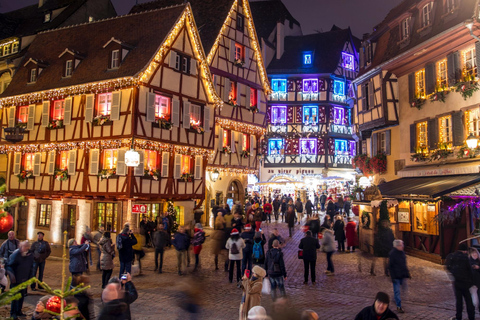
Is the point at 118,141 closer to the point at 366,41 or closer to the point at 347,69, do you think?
the point at 366,41

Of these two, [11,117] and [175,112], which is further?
[11,117]

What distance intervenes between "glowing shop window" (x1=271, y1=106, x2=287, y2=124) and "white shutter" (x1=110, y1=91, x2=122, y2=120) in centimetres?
2386

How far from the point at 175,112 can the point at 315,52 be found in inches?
1012

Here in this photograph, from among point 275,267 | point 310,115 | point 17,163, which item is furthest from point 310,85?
point 275,267

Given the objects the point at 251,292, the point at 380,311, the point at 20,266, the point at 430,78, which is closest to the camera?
the point at 380,311

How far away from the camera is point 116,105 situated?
832 inches

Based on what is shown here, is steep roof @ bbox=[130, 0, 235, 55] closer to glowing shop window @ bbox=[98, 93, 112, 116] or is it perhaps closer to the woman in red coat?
glowing shop window @ bbox=[98, 93, 112, 116]

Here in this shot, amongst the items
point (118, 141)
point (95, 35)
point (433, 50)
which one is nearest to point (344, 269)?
point (433, 50)

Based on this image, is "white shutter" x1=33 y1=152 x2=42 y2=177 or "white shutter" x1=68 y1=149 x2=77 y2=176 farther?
"white shutter" x1=33 y1=152 x2=42 y2=177

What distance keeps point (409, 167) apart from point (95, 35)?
1890cm

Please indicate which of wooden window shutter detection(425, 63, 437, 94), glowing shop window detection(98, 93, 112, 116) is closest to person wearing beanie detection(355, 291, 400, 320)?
wooden window shutter detection(425, 63, 437, 94)

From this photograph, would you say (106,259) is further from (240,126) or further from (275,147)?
(275,147)

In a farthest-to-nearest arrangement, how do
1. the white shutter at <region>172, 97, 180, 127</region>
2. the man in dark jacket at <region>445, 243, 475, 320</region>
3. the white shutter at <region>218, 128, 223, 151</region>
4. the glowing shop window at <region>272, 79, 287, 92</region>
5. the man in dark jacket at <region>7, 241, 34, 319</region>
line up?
1. the glowing shop window at <region>272, 79, 287, 92</region>
2. the white shutter at <region>218, 128, 223, 151</region>
3. the white shutter at <region>172, 97, 180, 127</region>
4. the man in dark jacket at <region>7, 241, 34, 319</region>
5. the man in dark jacket at <region>445, 243, 475, 320</region>

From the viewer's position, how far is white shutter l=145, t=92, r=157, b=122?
69.3 ft
